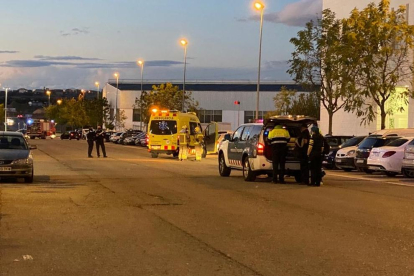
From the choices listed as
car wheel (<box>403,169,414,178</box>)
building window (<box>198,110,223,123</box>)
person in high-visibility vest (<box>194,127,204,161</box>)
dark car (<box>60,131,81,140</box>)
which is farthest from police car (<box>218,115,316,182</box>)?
building window (<box>198,110,223,123</box>)

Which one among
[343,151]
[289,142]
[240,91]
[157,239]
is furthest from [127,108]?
[157,239]

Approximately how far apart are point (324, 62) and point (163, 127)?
9.50 metres

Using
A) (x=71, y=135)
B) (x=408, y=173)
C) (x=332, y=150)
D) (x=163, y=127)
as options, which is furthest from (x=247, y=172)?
(x=71, y=135)

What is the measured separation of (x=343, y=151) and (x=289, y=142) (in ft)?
28.0

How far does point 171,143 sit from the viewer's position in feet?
120

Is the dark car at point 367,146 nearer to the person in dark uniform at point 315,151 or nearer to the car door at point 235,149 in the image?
the car door at point 235,149

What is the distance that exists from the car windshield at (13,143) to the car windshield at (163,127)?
55.1ft

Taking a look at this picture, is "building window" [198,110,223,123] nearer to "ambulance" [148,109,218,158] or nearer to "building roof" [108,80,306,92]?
"building roof" [108,80,306,92]

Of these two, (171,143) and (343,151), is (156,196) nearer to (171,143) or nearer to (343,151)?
(343,151)

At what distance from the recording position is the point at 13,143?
20109 millimetres

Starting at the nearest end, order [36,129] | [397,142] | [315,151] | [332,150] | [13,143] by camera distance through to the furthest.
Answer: [315,151], [13,143], [397,142], [332,150], [36,129]

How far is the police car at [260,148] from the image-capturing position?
19.7 m

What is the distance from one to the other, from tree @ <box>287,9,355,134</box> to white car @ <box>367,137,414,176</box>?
1246 cm

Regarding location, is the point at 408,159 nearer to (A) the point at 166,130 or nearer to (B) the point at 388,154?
(B) the point at 388,154
